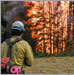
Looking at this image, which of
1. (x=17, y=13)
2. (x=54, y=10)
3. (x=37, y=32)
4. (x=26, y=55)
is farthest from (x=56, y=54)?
(x=26, y=55)

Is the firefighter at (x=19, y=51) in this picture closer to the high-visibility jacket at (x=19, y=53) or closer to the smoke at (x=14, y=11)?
the high-visibility jacket at (x=19, y=53)

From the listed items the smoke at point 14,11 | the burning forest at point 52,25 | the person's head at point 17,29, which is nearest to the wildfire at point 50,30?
the burning forest at point 52,25

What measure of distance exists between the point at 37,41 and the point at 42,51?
0.57 metres

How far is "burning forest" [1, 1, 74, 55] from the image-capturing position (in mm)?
11258

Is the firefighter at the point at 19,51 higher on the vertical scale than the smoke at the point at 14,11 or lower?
lower

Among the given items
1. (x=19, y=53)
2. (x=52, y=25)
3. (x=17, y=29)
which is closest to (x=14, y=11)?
(x=52, y=25)

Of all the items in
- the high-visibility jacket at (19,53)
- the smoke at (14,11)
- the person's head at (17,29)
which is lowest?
the high-visibility jacket at (19,53)

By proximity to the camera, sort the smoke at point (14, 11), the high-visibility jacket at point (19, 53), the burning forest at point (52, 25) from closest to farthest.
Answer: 1. the high-visibility jacket at point (19, 53)
2. the burning forest at point (52, 25)
3. the smoke at point (14, 11)

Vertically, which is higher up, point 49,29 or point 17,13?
point 17,13

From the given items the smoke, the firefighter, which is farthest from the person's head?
the smoke

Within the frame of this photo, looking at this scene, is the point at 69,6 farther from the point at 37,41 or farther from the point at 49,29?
the point at 37,41

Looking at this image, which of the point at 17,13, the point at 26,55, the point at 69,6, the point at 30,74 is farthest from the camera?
the point at 17,13

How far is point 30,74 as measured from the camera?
7.11 meters

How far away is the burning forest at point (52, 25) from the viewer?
11258 millimetres
